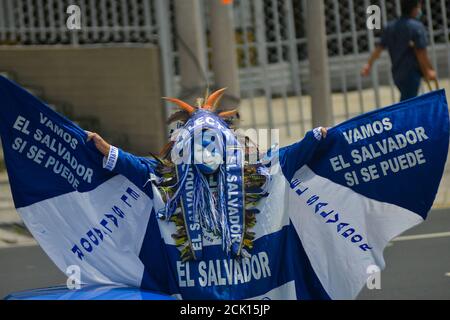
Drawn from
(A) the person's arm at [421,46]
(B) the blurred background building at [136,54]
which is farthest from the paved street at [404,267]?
(B) the blurred background building at [136,54]

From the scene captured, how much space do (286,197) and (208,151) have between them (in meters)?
0.51

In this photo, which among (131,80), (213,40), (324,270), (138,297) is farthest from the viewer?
(131,80)

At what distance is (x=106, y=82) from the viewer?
1234cm

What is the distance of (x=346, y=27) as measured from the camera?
1337 cm

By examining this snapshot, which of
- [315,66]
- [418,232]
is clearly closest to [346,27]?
[315,66]

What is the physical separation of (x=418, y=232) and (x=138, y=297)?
14.6 feet

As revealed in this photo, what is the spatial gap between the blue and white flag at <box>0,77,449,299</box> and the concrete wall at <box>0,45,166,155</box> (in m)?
6.19

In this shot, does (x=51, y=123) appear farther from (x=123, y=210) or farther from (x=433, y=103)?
(x=433, y=103)

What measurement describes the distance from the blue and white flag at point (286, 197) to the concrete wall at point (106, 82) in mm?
6186

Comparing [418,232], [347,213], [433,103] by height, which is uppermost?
[433,103]

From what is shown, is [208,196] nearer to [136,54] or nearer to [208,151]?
[208,151]

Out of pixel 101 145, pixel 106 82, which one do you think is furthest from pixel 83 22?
pixel 101 145

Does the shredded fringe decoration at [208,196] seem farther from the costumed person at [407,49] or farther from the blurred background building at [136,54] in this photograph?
the blurred background building at [136,54]
